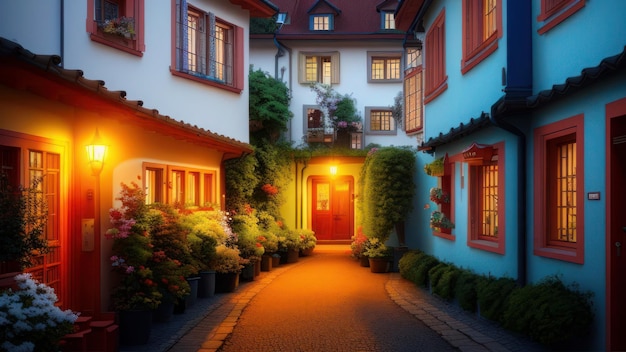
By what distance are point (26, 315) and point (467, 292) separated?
7.14 meters

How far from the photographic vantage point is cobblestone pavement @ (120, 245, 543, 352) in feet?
27.4

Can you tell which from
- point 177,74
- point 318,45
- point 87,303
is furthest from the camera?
point 318,45

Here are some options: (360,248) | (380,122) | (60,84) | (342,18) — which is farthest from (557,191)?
(342,18)

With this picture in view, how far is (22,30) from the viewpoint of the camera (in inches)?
318

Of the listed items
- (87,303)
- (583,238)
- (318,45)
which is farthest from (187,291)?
(318,45)

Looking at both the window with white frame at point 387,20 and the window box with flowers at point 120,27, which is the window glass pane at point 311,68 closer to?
the window with white frame at point 387,20

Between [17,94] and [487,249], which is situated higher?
[17,94]

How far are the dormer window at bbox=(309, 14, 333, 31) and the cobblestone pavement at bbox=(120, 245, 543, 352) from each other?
1585 cm

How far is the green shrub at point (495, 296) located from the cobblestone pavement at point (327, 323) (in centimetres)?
26

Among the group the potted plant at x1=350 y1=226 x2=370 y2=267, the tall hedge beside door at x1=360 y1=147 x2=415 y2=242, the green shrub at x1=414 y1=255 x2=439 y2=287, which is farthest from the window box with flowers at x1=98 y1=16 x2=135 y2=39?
the potted plant at x1=350 y1=226 x2=370 y2=267

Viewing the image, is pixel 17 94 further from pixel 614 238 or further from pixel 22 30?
pixel 614 238

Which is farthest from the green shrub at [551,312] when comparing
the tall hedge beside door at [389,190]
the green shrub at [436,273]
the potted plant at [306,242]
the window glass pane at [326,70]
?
the window glass pane at [326,70]

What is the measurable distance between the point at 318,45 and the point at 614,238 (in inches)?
842

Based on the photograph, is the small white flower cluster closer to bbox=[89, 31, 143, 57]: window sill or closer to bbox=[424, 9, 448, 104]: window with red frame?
bbox=[89, 31, 143, 57]: window sill
